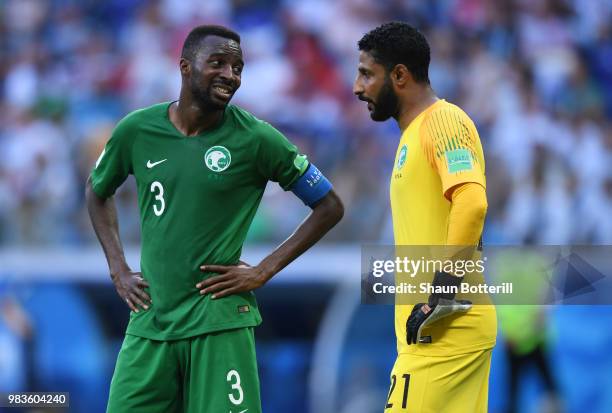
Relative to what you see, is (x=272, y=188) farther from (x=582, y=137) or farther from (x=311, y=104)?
(x=582, y=137)

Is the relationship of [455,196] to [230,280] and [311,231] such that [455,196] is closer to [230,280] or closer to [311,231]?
[311,231]

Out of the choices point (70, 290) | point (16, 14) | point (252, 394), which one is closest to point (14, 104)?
point (16, 14)

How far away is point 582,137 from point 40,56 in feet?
19.9

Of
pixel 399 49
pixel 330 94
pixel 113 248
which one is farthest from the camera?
pixel 330 94

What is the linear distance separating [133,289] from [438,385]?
4.92 ft

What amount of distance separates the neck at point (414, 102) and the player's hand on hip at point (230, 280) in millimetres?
1022

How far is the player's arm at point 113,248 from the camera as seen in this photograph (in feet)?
16.5

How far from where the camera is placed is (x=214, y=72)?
4984mm

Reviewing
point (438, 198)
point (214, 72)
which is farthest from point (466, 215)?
point (214, 72)

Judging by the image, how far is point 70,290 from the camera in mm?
9734

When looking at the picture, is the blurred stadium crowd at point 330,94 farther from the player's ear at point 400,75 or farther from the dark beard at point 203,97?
the dark beard at point 203,97

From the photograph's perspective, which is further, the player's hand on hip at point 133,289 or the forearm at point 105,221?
the forearm at point 105,221

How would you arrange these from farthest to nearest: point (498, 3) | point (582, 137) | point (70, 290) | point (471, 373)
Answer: point (498, 3), point (582, 137), point (70, 290), point (471, 373)

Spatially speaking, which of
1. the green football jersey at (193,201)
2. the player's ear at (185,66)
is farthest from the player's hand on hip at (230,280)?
the player's ear at (185,66)
